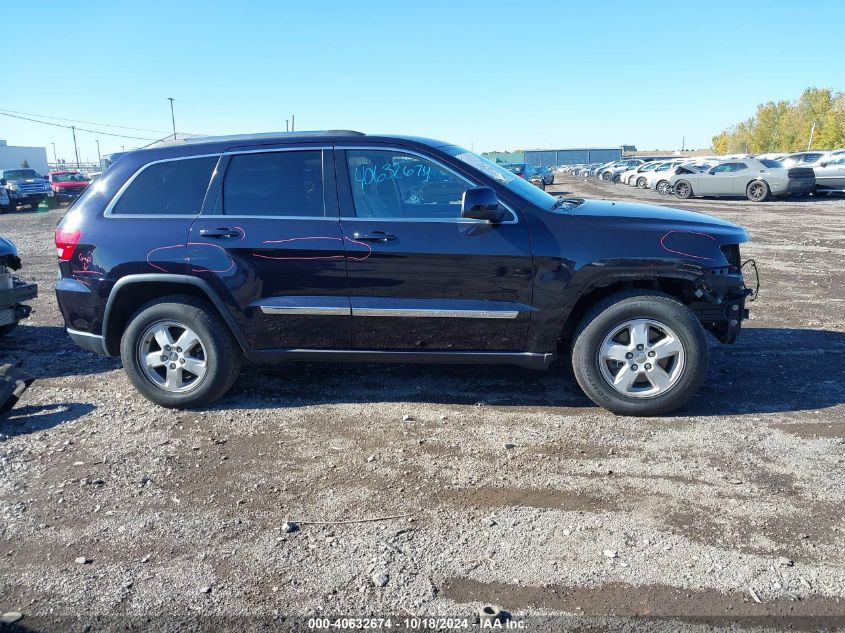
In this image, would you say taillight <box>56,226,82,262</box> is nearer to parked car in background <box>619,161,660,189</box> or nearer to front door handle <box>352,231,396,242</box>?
Answer: front door handle <box>352,231,396,242</box>

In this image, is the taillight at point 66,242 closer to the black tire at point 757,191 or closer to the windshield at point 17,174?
the black tire at point 757,191

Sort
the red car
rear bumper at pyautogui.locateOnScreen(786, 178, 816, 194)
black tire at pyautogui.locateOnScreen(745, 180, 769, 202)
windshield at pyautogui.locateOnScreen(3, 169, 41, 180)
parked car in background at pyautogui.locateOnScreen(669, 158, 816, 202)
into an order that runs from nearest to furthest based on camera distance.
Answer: rear bumper at pyautogui.locateOnScreen(786, 178, 816, 194), parked car in background at pyautogui.locateOnScreen(669, 158, 816, 202), black tire at pyautogui.locateOnScreen(745, 180, 769, 202), windshield at pyautogui.locateOnScreen(3, 169, 41, 180), the red car

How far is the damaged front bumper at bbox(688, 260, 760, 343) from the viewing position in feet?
15.1

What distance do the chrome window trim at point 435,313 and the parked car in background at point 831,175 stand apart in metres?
24.2

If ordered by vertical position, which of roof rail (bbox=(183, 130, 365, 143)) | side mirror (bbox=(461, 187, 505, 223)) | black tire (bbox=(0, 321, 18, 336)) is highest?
roof rail (bbox=(183, 130, 365, 143))

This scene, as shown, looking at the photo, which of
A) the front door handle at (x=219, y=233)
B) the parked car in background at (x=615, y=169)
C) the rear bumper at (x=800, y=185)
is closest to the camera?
the front door handle at (x=219, y=233)

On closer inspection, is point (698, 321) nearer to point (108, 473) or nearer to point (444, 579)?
point (444, 579)

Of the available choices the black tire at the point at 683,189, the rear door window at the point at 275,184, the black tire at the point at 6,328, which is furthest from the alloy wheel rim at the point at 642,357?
the black tire at the point at 683,189

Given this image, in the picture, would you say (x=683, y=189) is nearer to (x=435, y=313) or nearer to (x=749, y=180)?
(x=749, y=180)

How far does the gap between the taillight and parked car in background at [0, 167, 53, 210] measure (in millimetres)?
27482

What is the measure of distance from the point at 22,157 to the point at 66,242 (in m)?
93.8

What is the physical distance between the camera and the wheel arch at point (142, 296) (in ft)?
15.6

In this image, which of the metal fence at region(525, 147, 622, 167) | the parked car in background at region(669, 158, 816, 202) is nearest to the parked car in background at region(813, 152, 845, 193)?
the parked car in background at region(669, 158, 816, 202)

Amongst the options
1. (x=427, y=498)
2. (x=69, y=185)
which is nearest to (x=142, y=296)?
(x=427, y=498)
